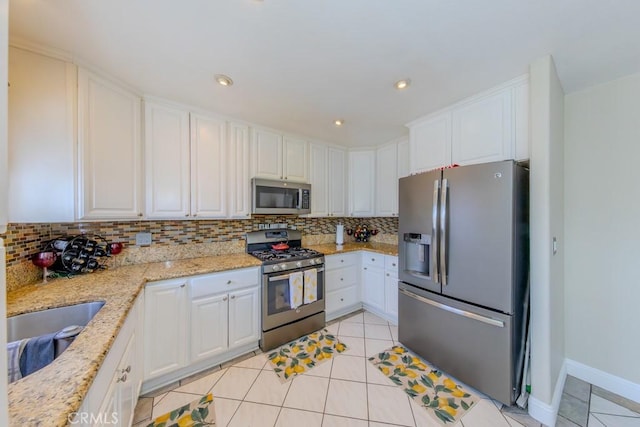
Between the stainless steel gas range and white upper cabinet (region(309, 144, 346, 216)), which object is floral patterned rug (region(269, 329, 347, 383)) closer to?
the stainless steel gas range

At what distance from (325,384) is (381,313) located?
1.35 m

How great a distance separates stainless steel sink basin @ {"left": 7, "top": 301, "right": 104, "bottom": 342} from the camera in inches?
45.6

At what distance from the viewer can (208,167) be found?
2.31m

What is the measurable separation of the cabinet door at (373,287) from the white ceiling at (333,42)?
2019 millimetres

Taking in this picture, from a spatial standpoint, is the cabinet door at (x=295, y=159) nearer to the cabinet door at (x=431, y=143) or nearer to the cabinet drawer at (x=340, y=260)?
the cabinet drawer at (x=340, y=260)

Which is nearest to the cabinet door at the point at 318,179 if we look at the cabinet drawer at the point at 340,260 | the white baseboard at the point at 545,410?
the cabinet drawer at the point at 340,260

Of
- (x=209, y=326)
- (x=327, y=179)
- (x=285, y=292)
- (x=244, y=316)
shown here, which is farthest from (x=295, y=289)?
(x=327, y=179)

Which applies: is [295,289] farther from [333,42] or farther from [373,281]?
[333,42]

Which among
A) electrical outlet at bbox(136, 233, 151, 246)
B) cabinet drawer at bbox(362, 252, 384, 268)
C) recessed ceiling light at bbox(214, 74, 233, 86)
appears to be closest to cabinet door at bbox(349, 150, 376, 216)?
cabinet drawer at bbox(362, 252, 384, 268)

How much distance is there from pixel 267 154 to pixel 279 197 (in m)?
0.52

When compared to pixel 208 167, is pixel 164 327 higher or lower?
lower

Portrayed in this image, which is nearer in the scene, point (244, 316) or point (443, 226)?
point (443, 226)

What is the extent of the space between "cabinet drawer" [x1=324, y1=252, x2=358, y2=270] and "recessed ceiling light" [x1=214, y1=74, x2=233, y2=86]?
199cm

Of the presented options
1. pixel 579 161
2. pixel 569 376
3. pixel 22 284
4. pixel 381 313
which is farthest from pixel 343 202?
pixel 22 284
